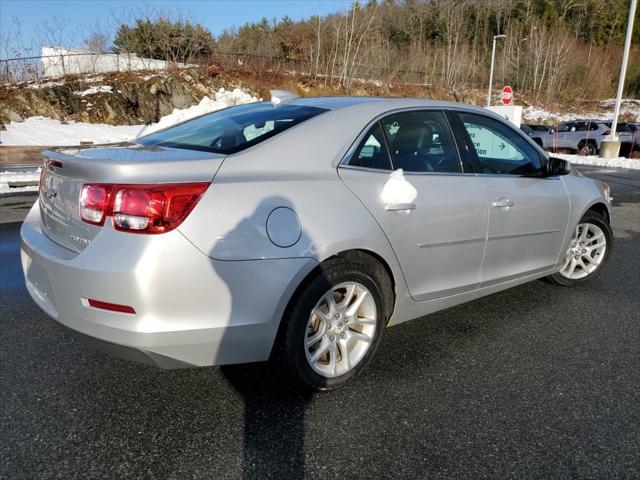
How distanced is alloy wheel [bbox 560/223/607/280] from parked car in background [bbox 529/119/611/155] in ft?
56.7

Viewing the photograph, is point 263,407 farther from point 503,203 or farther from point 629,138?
point 629,138

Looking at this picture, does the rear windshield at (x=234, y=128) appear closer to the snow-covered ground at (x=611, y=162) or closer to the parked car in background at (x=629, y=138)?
the snow-covered ground at (x=611, y=162)

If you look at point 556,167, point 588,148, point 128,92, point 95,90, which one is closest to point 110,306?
point 556,167

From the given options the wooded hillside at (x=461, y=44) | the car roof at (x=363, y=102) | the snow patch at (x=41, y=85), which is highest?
the wooded hillside at (x=461, y=44)

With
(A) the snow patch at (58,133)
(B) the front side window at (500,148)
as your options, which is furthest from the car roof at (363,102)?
(A) the snow patch at (58,133)

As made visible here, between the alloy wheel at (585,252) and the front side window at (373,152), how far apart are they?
2.34m

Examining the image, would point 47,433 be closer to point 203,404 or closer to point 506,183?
point 203,404

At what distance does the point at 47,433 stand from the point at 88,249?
881 mm

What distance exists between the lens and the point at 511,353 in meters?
3.14

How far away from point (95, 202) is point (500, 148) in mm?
2876

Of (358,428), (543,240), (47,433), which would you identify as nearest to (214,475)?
(358,428)

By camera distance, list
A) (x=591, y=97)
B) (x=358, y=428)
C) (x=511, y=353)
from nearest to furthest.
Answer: (x=358, y=428) → (x=511, y=353) → (x=591, y=97)

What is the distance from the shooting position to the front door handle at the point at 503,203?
3234 mm

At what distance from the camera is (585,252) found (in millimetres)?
4449
